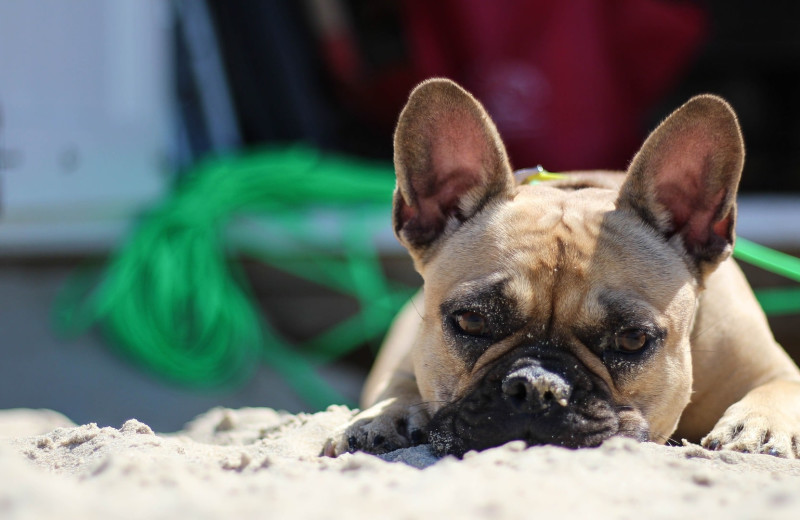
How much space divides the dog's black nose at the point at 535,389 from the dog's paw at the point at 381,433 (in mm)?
446

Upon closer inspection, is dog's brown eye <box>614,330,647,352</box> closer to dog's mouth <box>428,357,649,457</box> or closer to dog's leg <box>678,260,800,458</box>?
dog's mouth <box>428,357,649,457</box>

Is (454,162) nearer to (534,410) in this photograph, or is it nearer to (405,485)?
(534,410)

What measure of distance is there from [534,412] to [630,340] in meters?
0.42

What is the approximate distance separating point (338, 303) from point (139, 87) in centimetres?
177

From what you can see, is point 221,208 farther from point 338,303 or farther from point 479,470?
point 479,470

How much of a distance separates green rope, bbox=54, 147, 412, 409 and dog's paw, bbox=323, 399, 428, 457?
243 cm

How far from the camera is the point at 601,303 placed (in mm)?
2316

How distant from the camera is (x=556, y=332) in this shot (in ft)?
7.65

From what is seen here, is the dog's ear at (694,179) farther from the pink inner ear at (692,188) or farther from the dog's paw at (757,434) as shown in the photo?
the dog's paw at (757,434)

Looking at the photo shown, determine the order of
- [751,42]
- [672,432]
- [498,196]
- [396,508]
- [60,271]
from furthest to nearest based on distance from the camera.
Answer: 1. [751,42]
2. [60,271]
3. [498,196]
4. [672,432]
5. [396,508]

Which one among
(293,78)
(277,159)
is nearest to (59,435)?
(277,159)

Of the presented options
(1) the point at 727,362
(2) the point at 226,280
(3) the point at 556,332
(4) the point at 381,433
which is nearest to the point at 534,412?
(3) the point at 556,332

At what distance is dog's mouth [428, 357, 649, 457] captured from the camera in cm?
207

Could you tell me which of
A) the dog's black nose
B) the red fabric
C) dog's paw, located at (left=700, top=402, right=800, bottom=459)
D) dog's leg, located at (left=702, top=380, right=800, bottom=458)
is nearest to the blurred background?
the red fabric
